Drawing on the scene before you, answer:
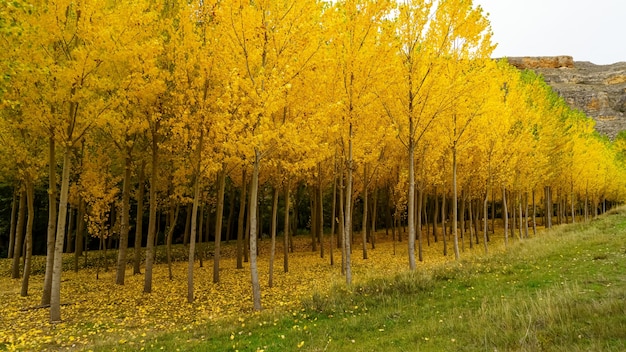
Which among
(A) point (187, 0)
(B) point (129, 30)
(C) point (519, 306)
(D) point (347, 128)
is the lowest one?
(C) point (519, 306)

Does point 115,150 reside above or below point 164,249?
above

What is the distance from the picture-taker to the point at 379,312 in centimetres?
780

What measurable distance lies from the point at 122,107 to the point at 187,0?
4620 millimetres

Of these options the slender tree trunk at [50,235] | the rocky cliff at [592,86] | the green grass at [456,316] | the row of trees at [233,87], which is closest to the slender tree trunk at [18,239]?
the row of trees at [233,87]

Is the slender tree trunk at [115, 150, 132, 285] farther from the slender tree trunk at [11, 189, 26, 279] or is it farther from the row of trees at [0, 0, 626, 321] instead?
the slender tree trunk at [11, 189, 26, 279]

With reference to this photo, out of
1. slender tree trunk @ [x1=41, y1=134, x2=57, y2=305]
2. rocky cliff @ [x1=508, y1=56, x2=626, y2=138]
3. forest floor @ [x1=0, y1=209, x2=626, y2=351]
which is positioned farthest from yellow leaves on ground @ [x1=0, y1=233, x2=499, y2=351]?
rocky cliff @ [x1=508, y1=56, x2=626, y2=138]

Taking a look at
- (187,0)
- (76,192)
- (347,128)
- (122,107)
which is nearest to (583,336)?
(347,128)

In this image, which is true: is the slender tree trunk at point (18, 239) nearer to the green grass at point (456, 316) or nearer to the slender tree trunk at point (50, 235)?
the slender tree trunk at point (50, 235)

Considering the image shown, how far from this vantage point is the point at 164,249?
27.1 m

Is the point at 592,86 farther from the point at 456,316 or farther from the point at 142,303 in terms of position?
the point at 142,303

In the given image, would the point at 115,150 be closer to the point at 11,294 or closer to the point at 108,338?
the point at 11,294

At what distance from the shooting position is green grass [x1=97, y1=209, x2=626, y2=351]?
5.19 meters

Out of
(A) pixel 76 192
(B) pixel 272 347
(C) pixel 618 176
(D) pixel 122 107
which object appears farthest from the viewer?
(C) pixel 618 176

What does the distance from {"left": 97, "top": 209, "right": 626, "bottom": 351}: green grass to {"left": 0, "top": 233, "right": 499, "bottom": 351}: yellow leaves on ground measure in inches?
19.0
